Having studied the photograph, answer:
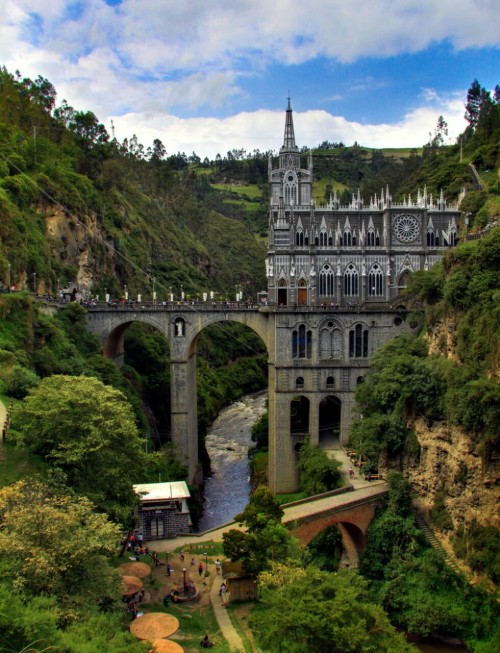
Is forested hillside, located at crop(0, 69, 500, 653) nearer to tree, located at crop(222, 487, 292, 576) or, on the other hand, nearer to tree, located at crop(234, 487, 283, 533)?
tree, located at crop(222, 487, 292, 576)

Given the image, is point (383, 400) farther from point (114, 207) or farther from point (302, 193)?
point (114, 207)

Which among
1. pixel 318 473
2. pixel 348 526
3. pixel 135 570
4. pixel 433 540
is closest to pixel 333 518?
pixel 348 526

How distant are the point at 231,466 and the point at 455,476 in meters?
30.3

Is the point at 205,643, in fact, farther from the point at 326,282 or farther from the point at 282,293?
the point at 326,282

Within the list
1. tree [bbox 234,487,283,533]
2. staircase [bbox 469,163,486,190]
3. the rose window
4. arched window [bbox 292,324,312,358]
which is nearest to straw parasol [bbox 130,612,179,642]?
tree [bbox 234,487,283,533]

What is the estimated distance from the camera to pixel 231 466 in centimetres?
5903

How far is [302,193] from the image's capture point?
70625mm

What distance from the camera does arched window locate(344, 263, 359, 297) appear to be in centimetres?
5394

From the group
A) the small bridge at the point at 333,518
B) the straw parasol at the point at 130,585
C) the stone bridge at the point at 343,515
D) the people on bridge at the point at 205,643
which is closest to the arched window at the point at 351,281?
the small bridge at the point at 333,518

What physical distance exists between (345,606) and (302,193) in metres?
56.7

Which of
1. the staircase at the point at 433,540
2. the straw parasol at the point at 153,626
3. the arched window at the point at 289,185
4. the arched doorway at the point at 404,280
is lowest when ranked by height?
the staircase at the point at 433,540

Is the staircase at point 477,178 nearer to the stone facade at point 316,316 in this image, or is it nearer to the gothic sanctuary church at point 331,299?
the stone facade at point 316,316

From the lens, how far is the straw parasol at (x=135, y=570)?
86.3ft

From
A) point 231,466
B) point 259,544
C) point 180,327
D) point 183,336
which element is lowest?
point 231,466
